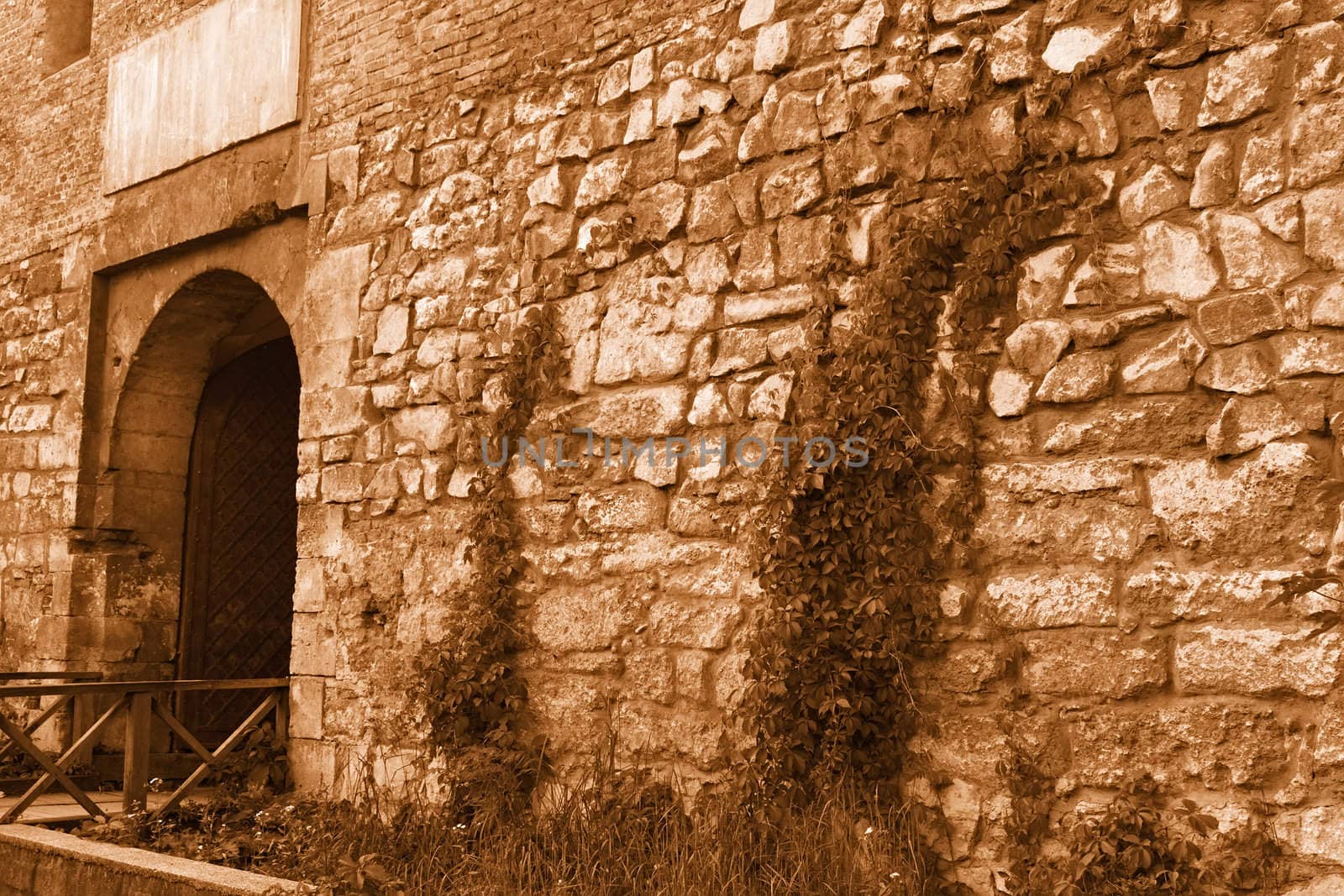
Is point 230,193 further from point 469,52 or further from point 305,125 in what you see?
point 469,52

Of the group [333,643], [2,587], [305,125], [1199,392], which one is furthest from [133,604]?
[1199,392]

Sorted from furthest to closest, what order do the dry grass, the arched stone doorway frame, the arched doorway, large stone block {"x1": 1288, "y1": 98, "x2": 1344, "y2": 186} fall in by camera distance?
the arched doorway
the arched stone doorway frame
the dry grass
large stone block {"x1": 1288, "y1": 98, "x2": 1344, "y2": 186}

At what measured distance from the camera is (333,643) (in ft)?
19.5

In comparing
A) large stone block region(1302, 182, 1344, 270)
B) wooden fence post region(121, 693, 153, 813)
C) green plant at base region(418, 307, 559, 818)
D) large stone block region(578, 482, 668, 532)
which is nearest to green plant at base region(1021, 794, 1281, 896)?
large stone block region(1302, 182, 1344, 270)

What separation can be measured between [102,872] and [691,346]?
9.66ft

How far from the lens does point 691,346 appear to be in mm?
4801

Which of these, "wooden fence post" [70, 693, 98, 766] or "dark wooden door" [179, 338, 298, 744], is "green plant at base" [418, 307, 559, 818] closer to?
"wooden fence post" [70, 693, 98, 766]

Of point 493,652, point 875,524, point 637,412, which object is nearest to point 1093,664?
point 875,524

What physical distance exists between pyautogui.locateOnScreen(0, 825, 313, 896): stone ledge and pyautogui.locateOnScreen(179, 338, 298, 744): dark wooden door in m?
2.18

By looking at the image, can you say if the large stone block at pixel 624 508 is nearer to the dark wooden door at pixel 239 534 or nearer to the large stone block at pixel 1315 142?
the large stone block at pixel 1315 142

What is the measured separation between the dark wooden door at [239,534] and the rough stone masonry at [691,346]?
207mm

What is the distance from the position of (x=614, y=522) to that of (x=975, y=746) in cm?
163

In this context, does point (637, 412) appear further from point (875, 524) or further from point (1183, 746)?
point (1183, 746)

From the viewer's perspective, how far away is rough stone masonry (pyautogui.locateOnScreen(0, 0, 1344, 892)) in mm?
3545
